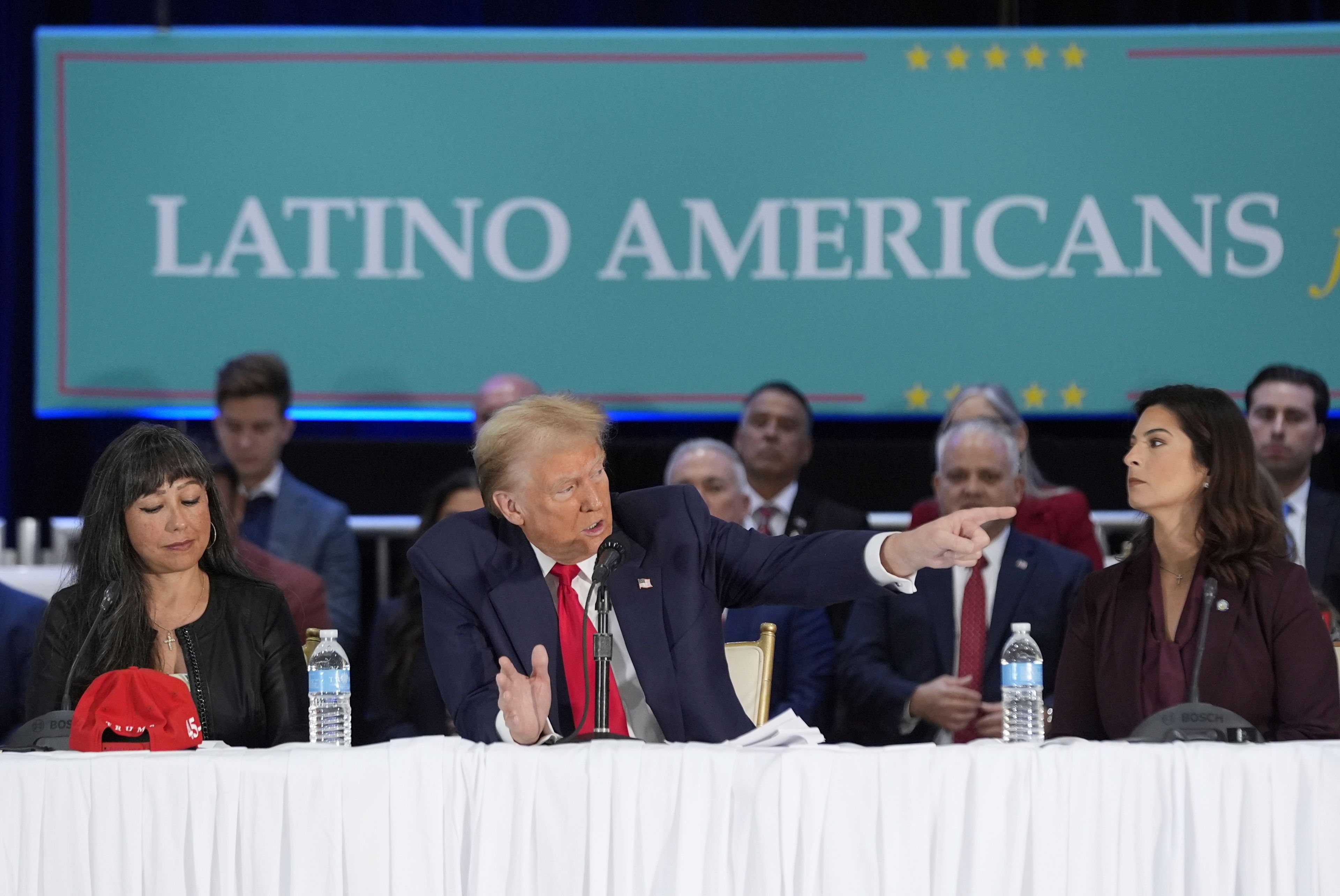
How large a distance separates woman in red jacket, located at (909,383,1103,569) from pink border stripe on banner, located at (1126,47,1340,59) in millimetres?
1342

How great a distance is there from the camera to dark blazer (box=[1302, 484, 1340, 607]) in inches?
165

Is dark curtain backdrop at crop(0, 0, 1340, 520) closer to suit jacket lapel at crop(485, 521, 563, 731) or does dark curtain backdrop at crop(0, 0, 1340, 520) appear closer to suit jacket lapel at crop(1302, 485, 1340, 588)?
suit jacket lapel at crop(1302, 485, 1340, 588)

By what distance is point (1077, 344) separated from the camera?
5043 mm

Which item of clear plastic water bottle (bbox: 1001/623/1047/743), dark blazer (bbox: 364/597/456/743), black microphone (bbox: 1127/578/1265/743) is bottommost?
dark blazer (bbox: 364/597/456/743)

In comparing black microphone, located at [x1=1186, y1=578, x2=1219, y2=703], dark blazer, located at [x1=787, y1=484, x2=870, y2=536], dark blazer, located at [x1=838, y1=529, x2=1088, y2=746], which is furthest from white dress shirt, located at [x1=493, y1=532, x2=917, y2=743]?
dark blazer, located at [x1=787, y1=484, x2=870, y2=536]

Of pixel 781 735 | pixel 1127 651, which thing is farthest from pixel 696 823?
pixel 1127 651

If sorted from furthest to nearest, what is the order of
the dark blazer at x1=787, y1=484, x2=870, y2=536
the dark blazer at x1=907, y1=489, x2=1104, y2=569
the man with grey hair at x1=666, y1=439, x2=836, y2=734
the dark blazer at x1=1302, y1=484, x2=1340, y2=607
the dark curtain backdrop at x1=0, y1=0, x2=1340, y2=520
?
the dark curtain backdrop at x1=0, y1=0, x2=1340, y2=520 → the dark blazer at x1=787, y1=484, x2=870, y2=536 → the dark blazer at x1=907, y1=489, x2=1104, y2=569 → the dark blazer at x1=1302, y1=484, x2=1340, y2=607 → the man with grey hair at x1=666, y1=439, x2=836, y2=734

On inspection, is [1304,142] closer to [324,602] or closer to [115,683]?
[324,602]

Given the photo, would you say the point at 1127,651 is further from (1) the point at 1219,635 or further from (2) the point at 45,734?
(2) the point at 45,734

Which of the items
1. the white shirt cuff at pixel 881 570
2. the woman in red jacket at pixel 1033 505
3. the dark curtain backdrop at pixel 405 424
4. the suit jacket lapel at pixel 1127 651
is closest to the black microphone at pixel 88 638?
the white shirt cuff at pixel 881 570

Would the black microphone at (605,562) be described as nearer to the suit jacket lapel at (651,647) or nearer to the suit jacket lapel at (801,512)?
the suit jacket lapel at (651,647)

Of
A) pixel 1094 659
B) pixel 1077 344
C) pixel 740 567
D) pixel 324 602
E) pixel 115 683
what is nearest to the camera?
pixel 115 683

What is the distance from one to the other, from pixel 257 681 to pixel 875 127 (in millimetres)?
2914

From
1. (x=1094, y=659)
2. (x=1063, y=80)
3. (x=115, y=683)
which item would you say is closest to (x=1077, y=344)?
(x=1063, y=80)
